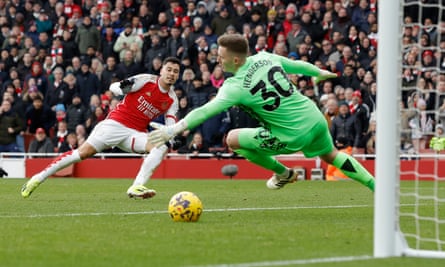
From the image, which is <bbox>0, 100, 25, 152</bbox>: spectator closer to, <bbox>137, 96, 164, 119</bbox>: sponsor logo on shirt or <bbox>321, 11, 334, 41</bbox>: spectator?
<bbox>321, 11, 334, 41</bbox>: spectator

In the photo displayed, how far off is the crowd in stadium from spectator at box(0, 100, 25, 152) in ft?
0.09

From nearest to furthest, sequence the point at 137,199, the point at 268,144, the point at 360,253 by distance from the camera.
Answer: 1. the point at 360,253
2. the point at 268,144
3. the point at 137,199

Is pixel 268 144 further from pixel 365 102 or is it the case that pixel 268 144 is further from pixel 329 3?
pixel 329 3

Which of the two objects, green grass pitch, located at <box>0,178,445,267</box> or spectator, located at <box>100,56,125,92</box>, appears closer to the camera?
green grass pitch, located at <box>0,178,445,267</box>

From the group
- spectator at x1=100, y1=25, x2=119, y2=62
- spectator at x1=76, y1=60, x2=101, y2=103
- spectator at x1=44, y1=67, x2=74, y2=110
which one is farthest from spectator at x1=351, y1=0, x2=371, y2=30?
spectator at x1=44, y1=67, x2=74, y2=110

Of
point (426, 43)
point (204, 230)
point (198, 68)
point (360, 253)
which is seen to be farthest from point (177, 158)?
point (360, 253)

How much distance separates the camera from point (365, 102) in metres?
22.9

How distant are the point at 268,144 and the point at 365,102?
467 inches

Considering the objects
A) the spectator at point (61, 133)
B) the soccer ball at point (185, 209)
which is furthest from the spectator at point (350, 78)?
the soccer ball at point (185, 209)

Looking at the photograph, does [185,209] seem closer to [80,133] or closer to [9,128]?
[80,133]

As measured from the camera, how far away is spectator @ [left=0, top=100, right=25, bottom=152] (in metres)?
26.3

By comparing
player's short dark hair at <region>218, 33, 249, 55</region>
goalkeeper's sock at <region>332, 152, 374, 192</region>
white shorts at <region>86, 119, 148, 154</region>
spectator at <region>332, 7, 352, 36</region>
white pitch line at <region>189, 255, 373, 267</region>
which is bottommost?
white pitch line at <region>189, 255, 373, 267</region>

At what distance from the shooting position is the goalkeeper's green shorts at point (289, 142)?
1127cm

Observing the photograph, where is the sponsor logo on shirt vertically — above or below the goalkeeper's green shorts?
above
